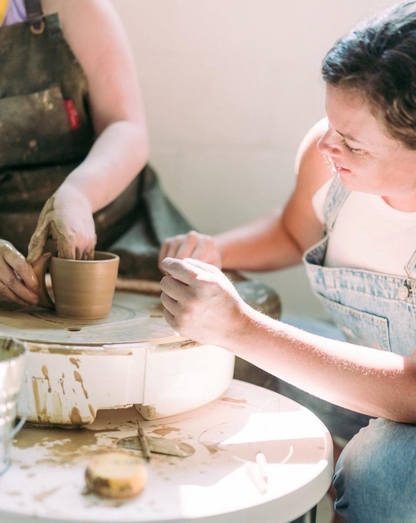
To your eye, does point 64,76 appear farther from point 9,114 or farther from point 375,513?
point 375,513

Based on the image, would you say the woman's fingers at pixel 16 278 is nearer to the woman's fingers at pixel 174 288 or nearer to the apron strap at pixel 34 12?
the woman's fingers at pixel 174 288

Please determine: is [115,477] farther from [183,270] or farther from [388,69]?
[388,69]

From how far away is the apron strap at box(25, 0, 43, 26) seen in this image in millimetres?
1721

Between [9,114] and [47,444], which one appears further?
[9,114]

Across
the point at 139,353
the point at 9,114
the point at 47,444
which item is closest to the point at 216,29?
the point at 9,114

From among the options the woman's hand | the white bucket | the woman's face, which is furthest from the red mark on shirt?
the white bucket

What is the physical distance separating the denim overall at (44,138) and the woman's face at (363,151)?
75 cm

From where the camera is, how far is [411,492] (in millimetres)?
1060

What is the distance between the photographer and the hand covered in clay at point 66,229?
1.40 meters

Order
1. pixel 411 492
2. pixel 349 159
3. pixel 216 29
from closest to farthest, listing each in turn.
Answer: pixel 411 492
pixel 349 159
pixel 216 29

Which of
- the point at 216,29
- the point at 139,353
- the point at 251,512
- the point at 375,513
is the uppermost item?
the point at 216,29

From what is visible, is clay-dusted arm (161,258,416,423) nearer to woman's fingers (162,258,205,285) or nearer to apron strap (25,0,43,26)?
woman's fingers (162,258,205,285)

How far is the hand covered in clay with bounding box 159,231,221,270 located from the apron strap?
0.68 meters

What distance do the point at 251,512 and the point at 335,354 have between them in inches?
12.9
